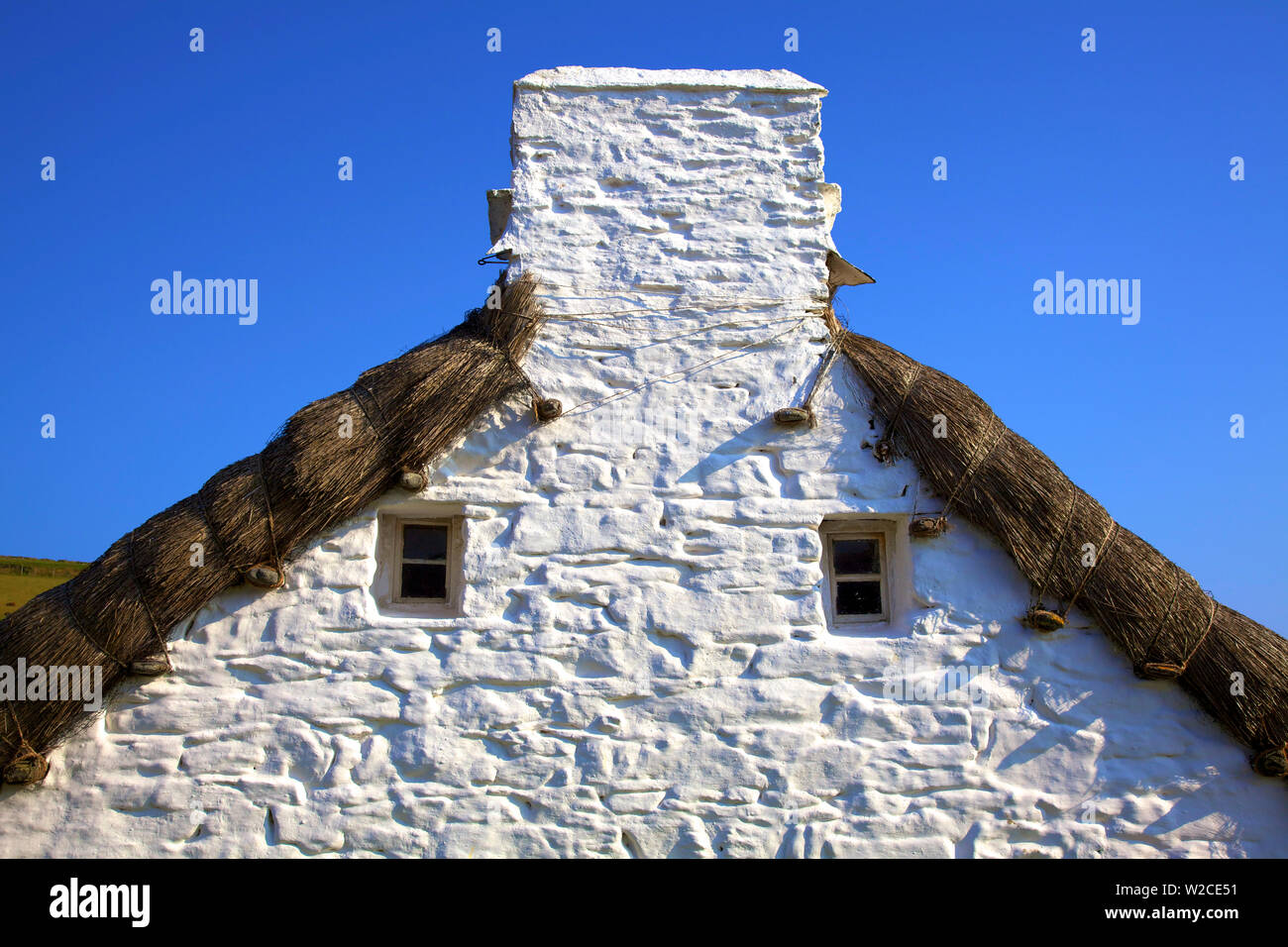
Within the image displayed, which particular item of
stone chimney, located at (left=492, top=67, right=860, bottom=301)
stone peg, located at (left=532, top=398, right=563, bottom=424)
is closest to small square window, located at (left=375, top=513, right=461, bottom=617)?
stone peg, located at (left=532, top=398, right=563, bottom=424)

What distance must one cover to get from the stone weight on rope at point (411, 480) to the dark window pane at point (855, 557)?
189cm

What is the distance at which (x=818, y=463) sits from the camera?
467 centimetres

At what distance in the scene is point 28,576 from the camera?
25.3ft

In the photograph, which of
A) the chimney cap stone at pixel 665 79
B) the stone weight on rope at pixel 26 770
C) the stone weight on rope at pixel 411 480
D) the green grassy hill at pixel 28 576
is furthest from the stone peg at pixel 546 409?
the green grassy hill at pixel 28 576

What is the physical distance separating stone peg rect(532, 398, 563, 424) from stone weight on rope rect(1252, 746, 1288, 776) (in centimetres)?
328

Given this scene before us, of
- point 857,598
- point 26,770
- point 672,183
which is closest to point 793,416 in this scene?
point 857,598

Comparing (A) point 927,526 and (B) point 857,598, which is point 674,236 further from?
(B) point 857,598

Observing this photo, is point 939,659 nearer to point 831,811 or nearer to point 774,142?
point 831,811

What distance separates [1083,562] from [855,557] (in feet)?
3.16

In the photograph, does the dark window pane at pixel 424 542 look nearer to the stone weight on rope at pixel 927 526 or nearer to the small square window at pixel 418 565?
the small square window at pixel 418 565

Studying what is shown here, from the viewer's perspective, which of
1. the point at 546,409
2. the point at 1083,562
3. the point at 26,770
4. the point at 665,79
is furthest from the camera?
the point at 665,79
